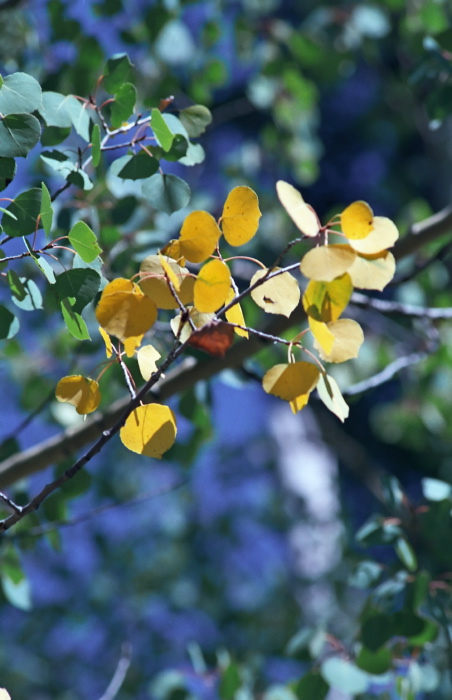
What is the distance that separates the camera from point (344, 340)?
416 millimetres

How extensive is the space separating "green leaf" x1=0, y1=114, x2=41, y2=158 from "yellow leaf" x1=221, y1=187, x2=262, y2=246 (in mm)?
153

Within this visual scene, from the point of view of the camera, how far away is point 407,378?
72.8 inches

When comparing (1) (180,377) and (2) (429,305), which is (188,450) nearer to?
(1) (180,377)

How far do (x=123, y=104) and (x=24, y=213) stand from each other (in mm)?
156

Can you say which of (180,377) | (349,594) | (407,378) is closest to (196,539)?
(349,594)

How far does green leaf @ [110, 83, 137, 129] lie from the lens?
1.94ft

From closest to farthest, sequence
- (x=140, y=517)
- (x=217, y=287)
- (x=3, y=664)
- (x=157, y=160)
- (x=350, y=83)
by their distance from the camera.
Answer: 1. (x=217, y=287)
2. (x=157, y=160)
3. (x=3, y=664)
4. (x=140, y=517)
5. (x=350, y=83)

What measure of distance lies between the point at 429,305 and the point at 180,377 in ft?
2.72

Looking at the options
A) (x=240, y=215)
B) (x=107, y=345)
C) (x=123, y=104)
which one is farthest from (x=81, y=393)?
(x=123, y=104)

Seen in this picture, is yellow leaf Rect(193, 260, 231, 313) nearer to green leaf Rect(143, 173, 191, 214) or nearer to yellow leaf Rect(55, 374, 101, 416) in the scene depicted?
yellow leaf Rect(55, 374, 101, 416)

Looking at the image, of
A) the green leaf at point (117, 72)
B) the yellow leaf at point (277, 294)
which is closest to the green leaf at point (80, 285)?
the yellow leaf at point (277, 294)

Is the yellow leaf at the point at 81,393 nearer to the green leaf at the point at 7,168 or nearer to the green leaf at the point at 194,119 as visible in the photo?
the green leaf at the point at 7,168

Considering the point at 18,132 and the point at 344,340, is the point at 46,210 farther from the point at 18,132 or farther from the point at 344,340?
the point at 344,340

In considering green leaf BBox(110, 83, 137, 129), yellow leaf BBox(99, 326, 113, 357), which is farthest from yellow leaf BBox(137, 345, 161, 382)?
green leaf BBox(110, 83, 137, 129)
